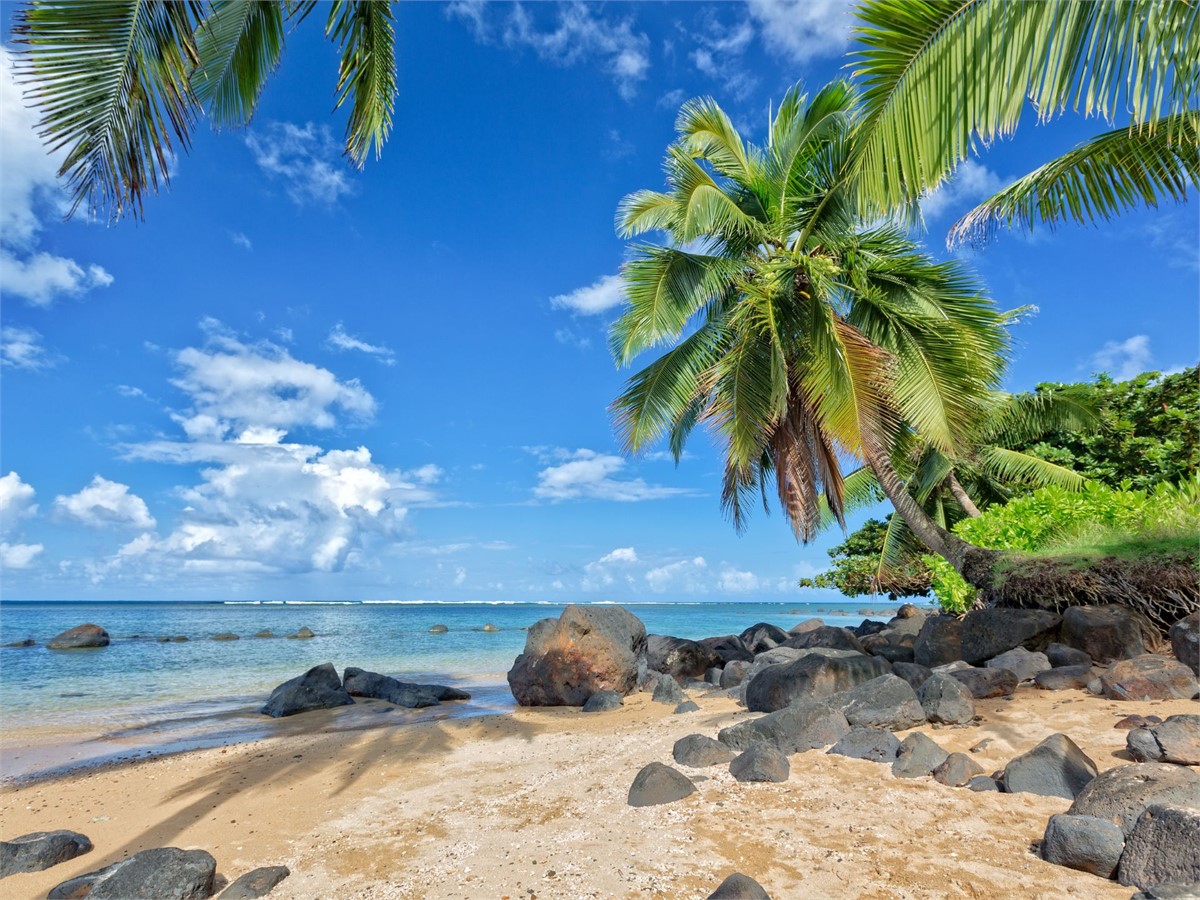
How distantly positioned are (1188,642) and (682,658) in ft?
31.7

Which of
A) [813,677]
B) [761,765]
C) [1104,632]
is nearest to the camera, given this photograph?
[761,765]

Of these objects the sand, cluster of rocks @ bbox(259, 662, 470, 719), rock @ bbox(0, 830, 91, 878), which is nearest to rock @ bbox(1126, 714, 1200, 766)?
the sand

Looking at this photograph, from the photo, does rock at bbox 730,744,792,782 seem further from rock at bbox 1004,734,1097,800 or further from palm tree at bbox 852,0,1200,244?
palm tree at bbox 852,0,1200,244

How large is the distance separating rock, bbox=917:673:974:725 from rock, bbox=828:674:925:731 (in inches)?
5.5

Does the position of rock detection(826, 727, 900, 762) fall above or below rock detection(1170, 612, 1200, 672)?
below

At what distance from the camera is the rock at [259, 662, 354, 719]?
13094mm

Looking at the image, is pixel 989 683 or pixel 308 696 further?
pixel 308 696

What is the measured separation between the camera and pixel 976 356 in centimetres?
1199

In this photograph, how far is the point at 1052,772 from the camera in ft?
16.5

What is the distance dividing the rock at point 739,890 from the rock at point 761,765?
6.66ft

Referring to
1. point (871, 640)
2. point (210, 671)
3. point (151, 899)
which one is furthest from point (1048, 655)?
point (210, 671)

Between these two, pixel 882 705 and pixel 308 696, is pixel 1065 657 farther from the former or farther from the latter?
pixel 308 696

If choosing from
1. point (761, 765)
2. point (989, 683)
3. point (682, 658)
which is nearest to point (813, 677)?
point (989, 683)

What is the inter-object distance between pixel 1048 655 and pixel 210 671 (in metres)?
21.3
